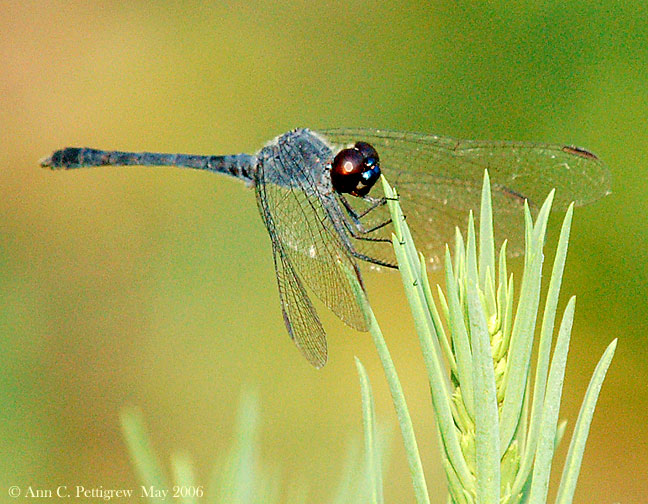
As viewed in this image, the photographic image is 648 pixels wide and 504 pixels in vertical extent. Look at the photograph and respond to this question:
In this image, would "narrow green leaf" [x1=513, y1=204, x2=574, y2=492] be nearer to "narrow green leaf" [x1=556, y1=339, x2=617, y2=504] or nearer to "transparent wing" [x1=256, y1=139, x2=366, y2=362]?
"narrow green leaf" [x1=556, y1=339, x2=617, y2=504]

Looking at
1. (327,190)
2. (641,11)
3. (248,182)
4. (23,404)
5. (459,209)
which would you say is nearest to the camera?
(327,190)

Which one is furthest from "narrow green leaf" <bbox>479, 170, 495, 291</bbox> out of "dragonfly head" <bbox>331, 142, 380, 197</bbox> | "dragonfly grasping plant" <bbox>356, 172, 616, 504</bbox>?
"dragonfly head" <bbox>331, 142, 380, 197</bbox>

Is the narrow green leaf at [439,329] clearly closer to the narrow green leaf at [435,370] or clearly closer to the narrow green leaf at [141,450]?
the narrow green leaf at [435,370]

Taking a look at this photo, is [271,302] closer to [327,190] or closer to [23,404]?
[23,404]

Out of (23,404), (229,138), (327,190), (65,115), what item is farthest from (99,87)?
(327,190)

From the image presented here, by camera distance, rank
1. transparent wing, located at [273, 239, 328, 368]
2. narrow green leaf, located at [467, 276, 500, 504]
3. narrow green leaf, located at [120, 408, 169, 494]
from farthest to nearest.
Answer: transparent wing, located at [273, 239, 328, 368] → narrow green leaf, located at [120, 408, 169, 494] → narrow green leaf, located at [467, 276, 500, 504]

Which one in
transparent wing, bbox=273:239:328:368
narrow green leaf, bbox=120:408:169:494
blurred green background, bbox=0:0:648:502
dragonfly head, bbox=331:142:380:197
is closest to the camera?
narrow green leaf, bbox=120:408:169:494

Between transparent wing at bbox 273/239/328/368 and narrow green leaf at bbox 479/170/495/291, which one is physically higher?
narrow green leaf at bbox 479/170/495/291

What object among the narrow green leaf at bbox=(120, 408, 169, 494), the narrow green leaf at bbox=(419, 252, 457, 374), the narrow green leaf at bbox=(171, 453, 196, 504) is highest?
the narrow green leaf at bbox=(419, 252, 457, 374)
